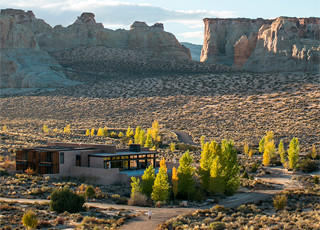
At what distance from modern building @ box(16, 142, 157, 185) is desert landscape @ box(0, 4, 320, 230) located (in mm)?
787

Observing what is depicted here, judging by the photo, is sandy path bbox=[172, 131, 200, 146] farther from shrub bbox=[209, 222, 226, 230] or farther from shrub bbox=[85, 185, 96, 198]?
shrub bbox=[209, 222, 226, 230]

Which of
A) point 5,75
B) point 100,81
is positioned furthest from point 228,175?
point 5,75

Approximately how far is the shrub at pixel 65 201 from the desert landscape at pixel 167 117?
0.09 meters

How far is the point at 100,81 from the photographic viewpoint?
115 meters

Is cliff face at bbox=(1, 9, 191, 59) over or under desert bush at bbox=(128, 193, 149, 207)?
over

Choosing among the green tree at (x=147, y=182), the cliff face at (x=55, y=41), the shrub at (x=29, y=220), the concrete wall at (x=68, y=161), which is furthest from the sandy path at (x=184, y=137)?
the cliff face at (x=55, y=41)

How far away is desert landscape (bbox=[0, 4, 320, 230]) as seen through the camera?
3256cm

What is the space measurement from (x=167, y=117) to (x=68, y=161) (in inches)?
1796

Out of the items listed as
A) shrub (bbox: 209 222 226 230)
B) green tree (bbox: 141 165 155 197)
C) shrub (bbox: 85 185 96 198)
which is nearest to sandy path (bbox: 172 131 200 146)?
green tree (bbox: 141 165 155 197)

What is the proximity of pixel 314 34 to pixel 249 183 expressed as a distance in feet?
351

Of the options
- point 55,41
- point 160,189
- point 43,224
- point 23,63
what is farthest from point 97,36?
point 43,224

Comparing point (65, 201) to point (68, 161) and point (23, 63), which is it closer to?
point (68, 161)

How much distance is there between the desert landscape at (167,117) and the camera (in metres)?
32.6

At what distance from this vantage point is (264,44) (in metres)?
127
